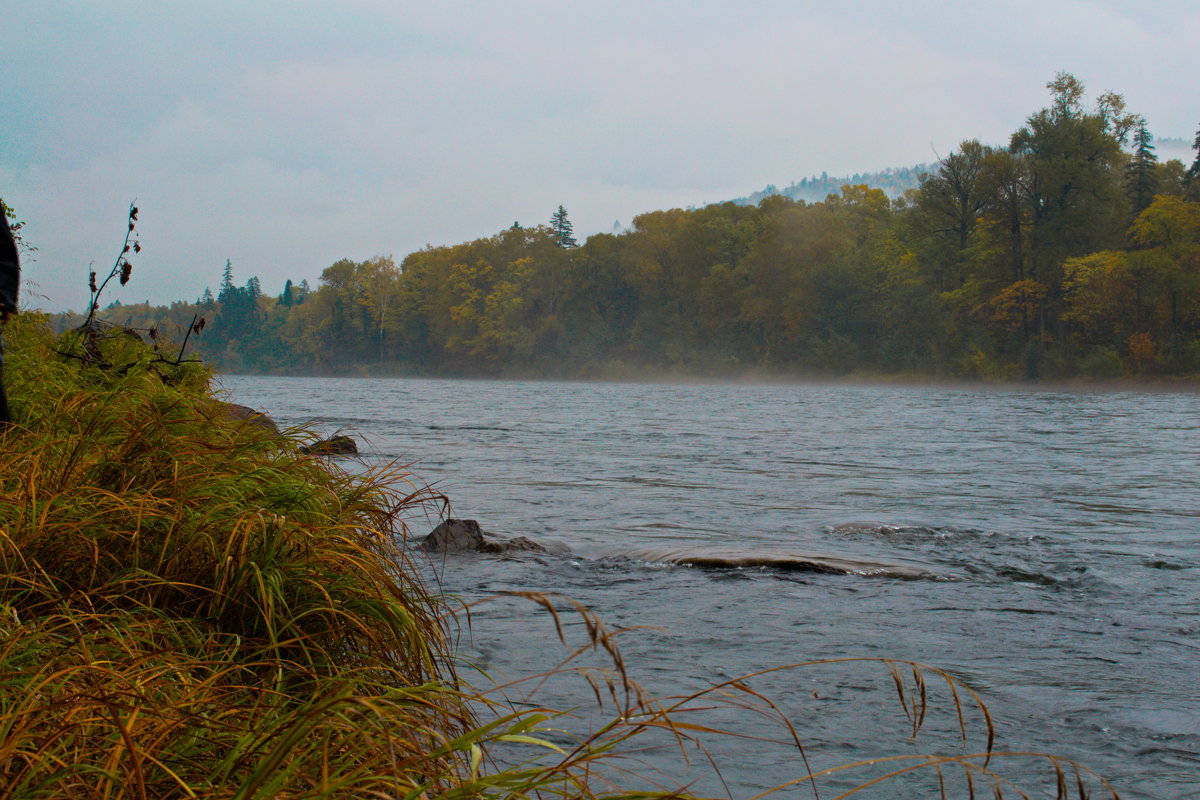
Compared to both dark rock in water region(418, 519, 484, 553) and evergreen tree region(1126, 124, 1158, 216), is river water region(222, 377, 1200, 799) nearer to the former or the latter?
dark rock in water region(418, 519, 484, 553)

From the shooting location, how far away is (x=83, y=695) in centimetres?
194

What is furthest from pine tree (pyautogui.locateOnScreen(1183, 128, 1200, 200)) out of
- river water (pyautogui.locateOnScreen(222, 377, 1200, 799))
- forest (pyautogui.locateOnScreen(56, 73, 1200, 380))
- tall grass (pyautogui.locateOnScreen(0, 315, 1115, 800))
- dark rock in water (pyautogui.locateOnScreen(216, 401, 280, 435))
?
tall grass (pyautogui.locateOnScreen(0, 315, 1115, 800))

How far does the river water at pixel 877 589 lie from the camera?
371cm

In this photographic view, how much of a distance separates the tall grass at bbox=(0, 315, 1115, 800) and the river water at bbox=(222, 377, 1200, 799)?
0.19 metres

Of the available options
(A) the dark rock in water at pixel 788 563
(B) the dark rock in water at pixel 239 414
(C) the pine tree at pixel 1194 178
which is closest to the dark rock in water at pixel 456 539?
(A) the dark rock in water at pixel 788 563

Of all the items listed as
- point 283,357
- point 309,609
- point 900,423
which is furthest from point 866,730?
point 283,357

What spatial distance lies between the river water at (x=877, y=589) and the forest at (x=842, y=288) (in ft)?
18.0

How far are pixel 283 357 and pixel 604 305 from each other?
4448cm

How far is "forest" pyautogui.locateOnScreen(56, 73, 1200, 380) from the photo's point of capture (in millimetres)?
48344

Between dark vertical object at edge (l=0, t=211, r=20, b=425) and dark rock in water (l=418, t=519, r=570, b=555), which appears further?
dark rock in water (l=418, t=519, r=570, b=555)

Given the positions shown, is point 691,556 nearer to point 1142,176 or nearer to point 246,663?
point 246,663

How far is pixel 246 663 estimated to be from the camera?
2.68 m

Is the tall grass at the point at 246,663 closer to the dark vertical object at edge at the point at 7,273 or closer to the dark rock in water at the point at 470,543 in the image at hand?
the dark vertical object at edge at the point at 7,273

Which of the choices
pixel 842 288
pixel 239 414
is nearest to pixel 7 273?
pixel 239 414
